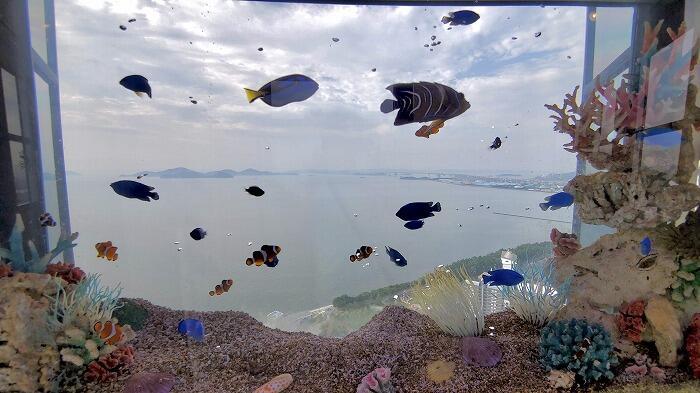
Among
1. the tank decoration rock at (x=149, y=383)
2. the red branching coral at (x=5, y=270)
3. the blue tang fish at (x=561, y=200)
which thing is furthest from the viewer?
the blue tang fish at (x=561, y=200)

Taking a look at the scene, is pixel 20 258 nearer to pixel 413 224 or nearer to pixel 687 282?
pixel 413 224

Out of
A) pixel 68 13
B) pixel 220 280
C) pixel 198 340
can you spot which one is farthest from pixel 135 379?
pixel 68 13

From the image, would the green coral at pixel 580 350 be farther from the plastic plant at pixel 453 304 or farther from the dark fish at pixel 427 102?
the dark fish at pixel 427 102

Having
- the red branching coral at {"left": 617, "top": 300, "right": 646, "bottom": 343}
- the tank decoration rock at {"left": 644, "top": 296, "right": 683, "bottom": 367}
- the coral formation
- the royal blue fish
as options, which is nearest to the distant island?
the coral formation

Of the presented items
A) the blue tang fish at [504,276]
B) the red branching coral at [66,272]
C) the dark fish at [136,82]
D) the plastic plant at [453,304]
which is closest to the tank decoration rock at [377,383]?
the plastic plant at [453,304]

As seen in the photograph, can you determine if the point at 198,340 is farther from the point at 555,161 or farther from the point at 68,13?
the point at 555,161

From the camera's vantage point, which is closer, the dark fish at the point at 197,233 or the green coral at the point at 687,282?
the green coral at the point at 687,282

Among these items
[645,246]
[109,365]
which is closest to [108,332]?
[109,365]
